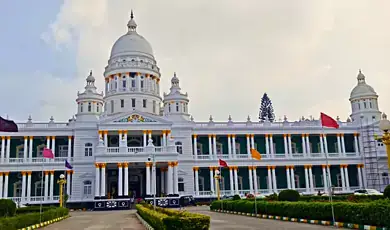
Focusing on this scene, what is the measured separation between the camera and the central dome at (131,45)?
2387 inches

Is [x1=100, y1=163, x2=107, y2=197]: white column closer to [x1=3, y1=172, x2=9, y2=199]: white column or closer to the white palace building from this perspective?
the white palace building

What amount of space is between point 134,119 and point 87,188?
34.9 ft

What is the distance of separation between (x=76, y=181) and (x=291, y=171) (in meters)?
28.3

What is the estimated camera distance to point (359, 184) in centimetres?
5569

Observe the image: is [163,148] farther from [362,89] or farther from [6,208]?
[362,89]

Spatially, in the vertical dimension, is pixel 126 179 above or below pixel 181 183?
above

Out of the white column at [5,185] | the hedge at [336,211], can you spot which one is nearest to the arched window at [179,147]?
the white column at [5,185]

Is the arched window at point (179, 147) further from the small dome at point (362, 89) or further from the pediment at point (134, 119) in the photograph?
the small dome at point (362, 89)

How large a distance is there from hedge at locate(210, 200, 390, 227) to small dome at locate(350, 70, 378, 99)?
36.7m

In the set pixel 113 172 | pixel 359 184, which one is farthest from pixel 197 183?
pixel 359 184

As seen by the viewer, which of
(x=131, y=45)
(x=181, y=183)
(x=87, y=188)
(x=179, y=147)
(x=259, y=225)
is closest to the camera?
(x=259, y=225)

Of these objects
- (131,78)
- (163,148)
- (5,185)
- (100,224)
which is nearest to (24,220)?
(100,224)

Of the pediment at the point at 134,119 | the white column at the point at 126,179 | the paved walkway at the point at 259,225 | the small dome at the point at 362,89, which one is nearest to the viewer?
the paved walkway at the point at 259,225

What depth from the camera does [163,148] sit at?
47469 millimetres
